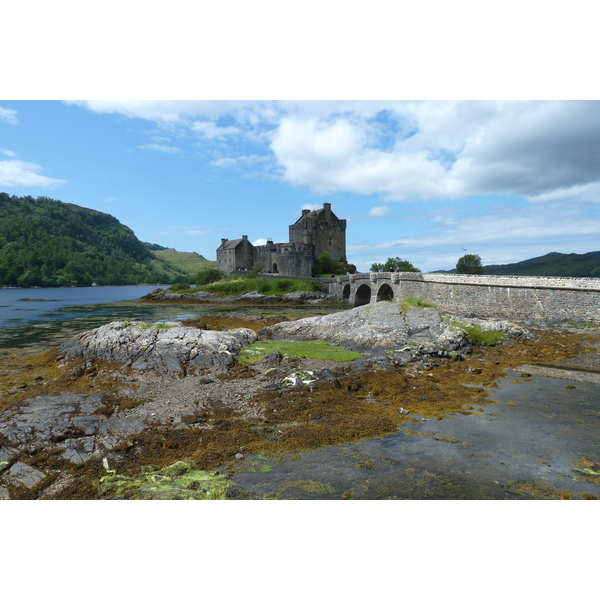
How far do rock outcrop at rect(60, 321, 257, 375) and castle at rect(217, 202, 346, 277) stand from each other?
52.8m

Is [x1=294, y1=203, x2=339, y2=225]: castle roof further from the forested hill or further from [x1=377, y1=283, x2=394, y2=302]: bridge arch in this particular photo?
the forested hill

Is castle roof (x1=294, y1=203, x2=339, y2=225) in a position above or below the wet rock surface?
above

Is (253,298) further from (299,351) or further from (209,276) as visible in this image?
(299,351)

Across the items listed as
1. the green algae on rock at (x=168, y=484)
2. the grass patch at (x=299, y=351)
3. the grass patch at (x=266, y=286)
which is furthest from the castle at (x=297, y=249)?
the green algae on rock at (x=168, y=484)

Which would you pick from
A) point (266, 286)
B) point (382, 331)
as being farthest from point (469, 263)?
point (382, 331)

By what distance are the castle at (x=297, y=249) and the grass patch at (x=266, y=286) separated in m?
4.43

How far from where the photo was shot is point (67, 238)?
17550cm

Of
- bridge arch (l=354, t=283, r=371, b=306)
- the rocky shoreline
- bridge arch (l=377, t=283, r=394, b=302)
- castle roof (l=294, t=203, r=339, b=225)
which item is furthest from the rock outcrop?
castle roof (l=294, t=203, r=339, b=225)

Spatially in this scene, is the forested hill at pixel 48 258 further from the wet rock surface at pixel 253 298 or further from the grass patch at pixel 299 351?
the grass patch at pixel 299 351

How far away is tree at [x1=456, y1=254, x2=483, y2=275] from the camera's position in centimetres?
6794

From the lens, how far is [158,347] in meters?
16.1

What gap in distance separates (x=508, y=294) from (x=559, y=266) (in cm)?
15435

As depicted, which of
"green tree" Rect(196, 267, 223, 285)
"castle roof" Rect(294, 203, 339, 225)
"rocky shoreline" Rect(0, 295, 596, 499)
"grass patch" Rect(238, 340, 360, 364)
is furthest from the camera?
"green tree" Rect(196, 267, 223, 285)

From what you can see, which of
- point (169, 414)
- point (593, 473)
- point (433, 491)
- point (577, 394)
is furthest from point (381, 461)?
point (577, 394)
